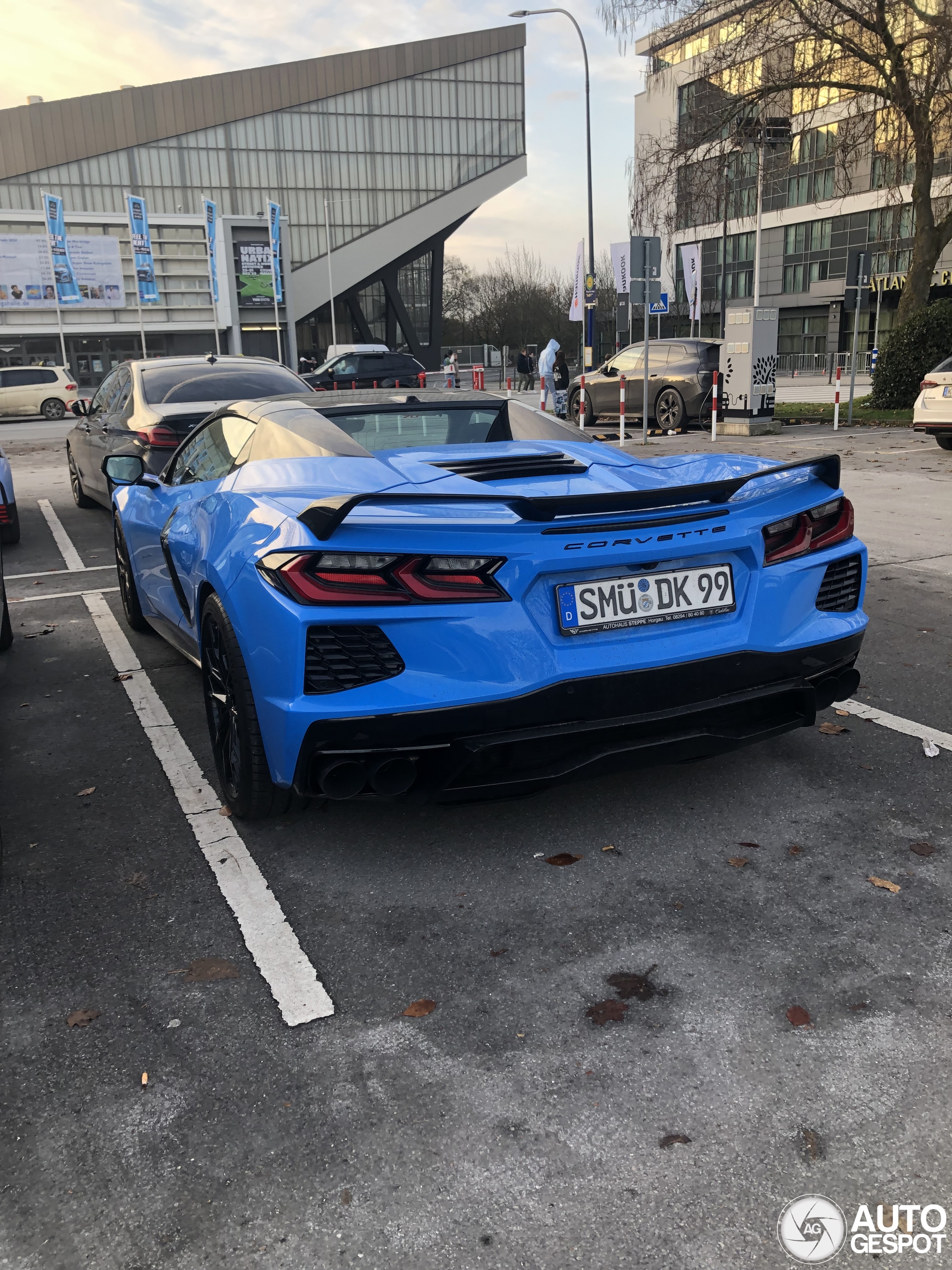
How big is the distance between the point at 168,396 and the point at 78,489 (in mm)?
3753

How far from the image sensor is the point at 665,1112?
2109 mm

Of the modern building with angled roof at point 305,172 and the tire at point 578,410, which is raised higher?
the modern building with angled roof at point 305,172

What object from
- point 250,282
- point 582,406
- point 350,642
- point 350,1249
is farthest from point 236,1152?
point 250,282

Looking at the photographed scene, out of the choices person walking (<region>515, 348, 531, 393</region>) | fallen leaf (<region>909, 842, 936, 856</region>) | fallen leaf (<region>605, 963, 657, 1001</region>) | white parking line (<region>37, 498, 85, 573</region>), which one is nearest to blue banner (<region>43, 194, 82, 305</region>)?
person walking (<region>515, 348, 531, 393</region>)

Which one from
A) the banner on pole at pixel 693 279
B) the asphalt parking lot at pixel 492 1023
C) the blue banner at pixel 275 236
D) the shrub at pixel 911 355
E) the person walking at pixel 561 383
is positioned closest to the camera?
the asphalt parking lot at pixel 492 1023

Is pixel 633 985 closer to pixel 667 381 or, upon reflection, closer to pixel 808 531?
pixel 808 531

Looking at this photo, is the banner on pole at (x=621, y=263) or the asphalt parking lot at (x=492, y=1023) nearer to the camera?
the asphalt parking lot at (x=492, y=1023)

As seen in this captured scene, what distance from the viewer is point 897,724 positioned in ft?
14.2

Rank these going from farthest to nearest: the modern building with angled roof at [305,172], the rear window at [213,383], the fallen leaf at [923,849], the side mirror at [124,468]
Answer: the modern building with angled roof at [305,172] < the rear window at [213,383] < the side mirror at [124,468] < the fallen leaf at [923,849]

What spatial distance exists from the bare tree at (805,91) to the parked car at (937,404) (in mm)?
7400

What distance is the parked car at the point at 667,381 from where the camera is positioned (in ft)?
62.3

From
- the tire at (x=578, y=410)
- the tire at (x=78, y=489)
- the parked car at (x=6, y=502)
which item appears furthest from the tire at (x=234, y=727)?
the tire at (x=578, y=410)

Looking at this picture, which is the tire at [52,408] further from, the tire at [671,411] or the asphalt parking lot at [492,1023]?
the asphalt parking lot at [492,1023]

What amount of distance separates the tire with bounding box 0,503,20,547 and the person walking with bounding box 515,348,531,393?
3259 cm
